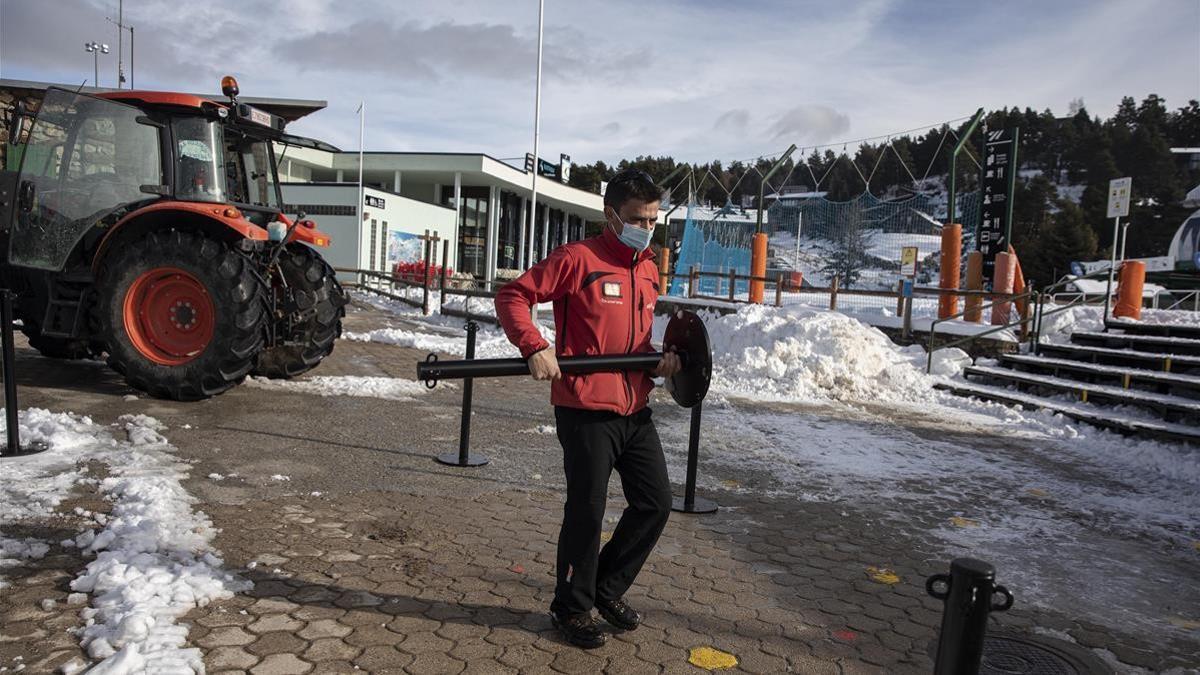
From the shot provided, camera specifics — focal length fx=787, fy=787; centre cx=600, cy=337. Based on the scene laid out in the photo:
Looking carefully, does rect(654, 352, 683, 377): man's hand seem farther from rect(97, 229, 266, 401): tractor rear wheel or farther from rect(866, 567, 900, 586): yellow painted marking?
rect(97, 229, 266, 401): tractor rear wheel

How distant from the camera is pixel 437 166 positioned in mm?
35781

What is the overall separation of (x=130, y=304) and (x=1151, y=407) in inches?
416

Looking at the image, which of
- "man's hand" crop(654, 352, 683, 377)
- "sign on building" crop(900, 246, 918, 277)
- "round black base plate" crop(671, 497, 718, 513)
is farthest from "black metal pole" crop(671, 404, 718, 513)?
"sign on building" crop(900, 246, 918, 277)

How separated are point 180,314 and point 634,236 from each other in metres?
5.53

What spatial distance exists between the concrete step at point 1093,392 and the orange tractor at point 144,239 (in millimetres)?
9200

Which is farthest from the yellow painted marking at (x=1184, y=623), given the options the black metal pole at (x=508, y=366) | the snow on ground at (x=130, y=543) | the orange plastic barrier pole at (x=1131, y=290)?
the orange plastic barrier pole at (x=1131, y=290)

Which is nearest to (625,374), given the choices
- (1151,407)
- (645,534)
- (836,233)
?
(645,534)

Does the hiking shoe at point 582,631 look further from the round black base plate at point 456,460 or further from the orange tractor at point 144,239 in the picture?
the orange tractor at point 144,239

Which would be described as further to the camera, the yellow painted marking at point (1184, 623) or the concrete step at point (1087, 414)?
the concrete step at point (1087, 414)

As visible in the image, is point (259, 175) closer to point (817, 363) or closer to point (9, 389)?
point (9, 389)

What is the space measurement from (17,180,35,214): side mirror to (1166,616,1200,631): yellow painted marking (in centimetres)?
887

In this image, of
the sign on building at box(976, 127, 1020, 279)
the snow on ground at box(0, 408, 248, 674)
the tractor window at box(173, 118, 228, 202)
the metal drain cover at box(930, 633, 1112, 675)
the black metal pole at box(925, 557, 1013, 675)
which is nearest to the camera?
the black metal pole at box(925, 557, 1013, 675)

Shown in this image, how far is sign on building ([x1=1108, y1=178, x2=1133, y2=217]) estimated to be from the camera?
12465 mm

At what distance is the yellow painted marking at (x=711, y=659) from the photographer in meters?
2.94
